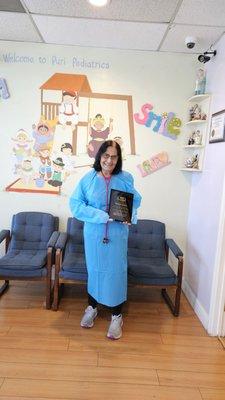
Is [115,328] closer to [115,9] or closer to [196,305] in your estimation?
[196,305]

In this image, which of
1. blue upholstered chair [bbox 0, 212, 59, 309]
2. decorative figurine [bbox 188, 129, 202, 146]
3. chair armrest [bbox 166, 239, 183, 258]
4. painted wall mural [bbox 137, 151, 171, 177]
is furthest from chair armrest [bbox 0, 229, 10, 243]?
decorative figurine [bbox 188, 129, 202, 146]

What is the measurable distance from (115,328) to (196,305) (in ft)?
2.87

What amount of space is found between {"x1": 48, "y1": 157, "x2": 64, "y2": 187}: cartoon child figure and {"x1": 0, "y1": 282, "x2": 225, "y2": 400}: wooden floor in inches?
45.5

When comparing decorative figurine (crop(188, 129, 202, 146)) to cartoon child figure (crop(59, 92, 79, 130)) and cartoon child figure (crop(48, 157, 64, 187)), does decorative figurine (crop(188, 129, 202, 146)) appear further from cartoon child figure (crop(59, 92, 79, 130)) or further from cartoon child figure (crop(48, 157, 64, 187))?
cartoon child figure (crop(48, 157, 64, 187))

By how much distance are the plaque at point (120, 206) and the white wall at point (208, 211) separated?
732 mm

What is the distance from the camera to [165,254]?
299 centimetres

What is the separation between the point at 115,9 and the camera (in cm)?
217

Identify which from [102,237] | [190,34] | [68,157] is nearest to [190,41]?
[190,34]

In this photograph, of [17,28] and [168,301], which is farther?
[168,301]

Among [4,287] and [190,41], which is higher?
[190,41]

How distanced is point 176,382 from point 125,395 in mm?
348

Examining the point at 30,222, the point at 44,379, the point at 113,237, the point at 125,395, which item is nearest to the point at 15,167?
the point at 30,222

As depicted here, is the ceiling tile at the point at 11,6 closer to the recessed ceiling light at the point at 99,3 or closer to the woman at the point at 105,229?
the recessed ceiling light at the point at 99,3

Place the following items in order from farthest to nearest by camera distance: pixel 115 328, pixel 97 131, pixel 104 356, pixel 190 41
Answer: pixel 97 131
pixel 190 41
pixel 115 328
pixel 104 356
